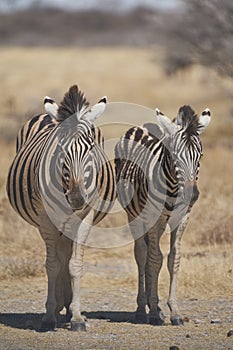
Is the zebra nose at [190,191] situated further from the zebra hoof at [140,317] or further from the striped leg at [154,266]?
the zebra hoof at [140,317]

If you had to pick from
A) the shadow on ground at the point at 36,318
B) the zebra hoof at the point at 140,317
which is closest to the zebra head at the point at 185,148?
the zebra hoof at the point at 140,317

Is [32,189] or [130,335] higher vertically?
[32,189]

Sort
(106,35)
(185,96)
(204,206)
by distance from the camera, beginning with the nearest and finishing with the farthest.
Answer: (204,206) → (185,96) → (106,35)

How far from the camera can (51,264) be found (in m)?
7.84

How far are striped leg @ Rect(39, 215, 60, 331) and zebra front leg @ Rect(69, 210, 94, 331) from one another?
219 mm

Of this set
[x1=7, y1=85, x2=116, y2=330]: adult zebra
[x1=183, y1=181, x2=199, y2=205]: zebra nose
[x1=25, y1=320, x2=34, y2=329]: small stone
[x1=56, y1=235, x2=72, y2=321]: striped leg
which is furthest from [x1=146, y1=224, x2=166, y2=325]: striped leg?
[x1=25, y1=320, x2=34, y2=329]: small stone

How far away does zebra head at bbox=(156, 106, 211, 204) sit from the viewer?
7457mm

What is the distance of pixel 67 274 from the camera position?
8.30 m

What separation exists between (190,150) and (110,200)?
3.51ft

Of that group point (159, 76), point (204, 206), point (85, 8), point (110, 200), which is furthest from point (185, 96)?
point (85, 8)

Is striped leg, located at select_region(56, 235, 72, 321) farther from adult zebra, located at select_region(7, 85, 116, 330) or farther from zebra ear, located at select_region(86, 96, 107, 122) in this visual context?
zebra ear, located at select_region(86, 96, 107, 122)

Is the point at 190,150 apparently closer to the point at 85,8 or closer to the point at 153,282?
the point at 153,282

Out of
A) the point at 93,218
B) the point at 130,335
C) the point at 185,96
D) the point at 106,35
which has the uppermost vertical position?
the point at 106,35

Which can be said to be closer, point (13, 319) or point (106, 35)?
point (13, 319)
